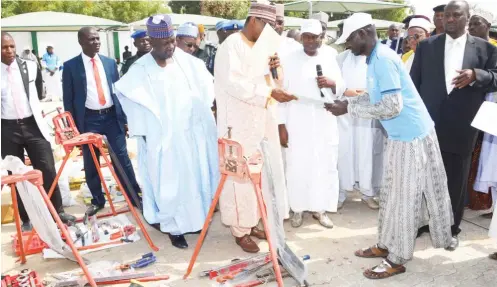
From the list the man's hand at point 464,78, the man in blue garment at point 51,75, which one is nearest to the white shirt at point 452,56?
the man's hand at point 464,78

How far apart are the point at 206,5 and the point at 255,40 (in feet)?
100

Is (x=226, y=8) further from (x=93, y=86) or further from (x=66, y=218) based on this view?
(x=66, y=218)

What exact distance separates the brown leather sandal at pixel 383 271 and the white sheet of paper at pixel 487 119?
1.23m

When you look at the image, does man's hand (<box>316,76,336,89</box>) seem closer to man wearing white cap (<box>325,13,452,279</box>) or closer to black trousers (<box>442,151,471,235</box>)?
man wearing white cap (<box>325,13,452,279</box>)

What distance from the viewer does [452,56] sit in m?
3.71

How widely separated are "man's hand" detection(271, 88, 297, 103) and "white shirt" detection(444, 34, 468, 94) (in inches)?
53.3

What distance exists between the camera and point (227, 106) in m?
3.74

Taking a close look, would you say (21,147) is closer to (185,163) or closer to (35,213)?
(35,213)

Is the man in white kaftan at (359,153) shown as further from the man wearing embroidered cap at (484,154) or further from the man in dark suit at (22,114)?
the man in dark suit at (22,114)

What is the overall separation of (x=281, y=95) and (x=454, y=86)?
144cm

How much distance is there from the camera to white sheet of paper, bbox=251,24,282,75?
3498 mm

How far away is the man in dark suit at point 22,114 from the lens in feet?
14.0

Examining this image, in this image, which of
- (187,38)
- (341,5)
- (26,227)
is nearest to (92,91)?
(26,227)

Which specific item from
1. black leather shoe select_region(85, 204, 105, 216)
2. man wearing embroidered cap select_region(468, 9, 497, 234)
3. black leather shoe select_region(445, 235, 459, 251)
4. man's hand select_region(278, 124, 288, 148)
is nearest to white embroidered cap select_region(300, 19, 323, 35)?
man's hand select_region(278, 124, 288, 148)
